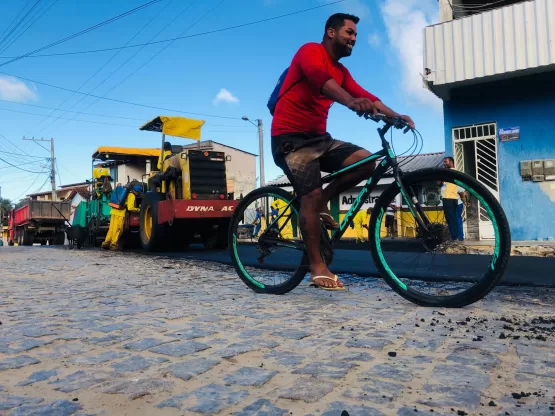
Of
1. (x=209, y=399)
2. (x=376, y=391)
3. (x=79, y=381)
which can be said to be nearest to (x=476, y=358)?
(x=376, y=391)

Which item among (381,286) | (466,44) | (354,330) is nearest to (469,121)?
(466,44)

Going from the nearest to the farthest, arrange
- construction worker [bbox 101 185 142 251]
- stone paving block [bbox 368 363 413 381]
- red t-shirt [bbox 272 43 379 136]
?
1. stone paving block [bbox 368 363 413 381]
2. red t-shirt [bbox 272 43 379 136]
3. construction worker [bbox 101 185 142 251]

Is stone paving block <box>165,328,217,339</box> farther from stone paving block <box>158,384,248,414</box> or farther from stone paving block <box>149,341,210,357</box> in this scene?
stone paving block <box>158,384,248,414</box>

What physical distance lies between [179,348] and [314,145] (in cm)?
193

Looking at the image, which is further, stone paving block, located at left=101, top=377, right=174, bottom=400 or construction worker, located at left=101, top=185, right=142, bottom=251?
construction worker, located at left=101, top=185, right=142, bottom=251

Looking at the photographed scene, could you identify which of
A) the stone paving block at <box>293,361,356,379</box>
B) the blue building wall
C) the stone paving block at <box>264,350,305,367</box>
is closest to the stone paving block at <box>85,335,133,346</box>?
the stone paving block at <box>264,350,305,367</box>

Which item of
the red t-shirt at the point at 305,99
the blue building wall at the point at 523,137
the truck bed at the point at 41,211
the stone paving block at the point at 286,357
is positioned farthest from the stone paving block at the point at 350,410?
the truck bed at the point at 41,211

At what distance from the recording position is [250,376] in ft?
6.28

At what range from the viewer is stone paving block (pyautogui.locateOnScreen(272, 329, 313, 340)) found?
2.52 meters

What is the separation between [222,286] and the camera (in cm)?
466

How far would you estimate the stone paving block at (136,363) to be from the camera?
2023 millimetres

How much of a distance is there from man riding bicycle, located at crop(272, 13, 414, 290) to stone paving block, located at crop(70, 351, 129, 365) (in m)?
1.73

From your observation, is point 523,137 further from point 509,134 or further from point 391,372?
point 391,372

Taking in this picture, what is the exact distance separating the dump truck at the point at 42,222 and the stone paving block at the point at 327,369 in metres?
23.4
